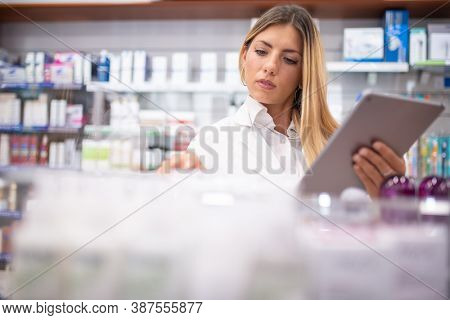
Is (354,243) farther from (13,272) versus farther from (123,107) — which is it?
(123,107)

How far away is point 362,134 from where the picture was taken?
70 cm

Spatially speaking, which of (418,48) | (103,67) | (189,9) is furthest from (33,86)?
(418,48)

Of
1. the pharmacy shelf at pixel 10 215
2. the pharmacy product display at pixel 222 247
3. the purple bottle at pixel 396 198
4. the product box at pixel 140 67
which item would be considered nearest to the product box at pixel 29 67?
the product box at pixel 140 67

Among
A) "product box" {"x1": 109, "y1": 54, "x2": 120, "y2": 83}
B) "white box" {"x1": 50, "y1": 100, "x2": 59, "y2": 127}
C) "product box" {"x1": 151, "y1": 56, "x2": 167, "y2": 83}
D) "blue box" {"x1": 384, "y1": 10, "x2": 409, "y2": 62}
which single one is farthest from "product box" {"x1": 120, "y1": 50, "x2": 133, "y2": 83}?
"blue box" {"x1": 384, "y1": 10, "x2": 409, "y2": 62}

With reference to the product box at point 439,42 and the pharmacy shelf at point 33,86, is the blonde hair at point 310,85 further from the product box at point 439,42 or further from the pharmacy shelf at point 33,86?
the pharmacy shelf at point 33,86

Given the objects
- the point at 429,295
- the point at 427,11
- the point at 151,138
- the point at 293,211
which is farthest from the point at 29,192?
the point at 427,11

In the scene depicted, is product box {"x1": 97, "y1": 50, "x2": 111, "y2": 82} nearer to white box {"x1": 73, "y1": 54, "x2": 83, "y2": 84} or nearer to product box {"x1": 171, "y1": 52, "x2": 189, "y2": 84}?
white box {"x1": 73, "y1": 54, "x2": 83, "y2": 84}

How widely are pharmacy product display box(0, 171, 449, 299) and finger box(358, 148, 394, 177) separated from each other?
0.48ft

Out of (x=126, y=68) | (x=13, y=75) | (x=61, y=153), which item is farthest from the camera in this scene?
(x=13, y=75)

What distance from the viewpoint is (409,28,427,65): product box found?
264 centimetres

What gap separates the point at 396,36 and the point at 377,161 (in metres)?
2.15

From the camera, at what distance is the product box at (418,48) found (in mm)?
2645

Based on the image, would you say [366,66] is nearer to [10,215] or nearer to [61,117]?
[61,117]

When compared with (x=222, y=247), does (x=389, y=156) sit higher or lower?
higher
